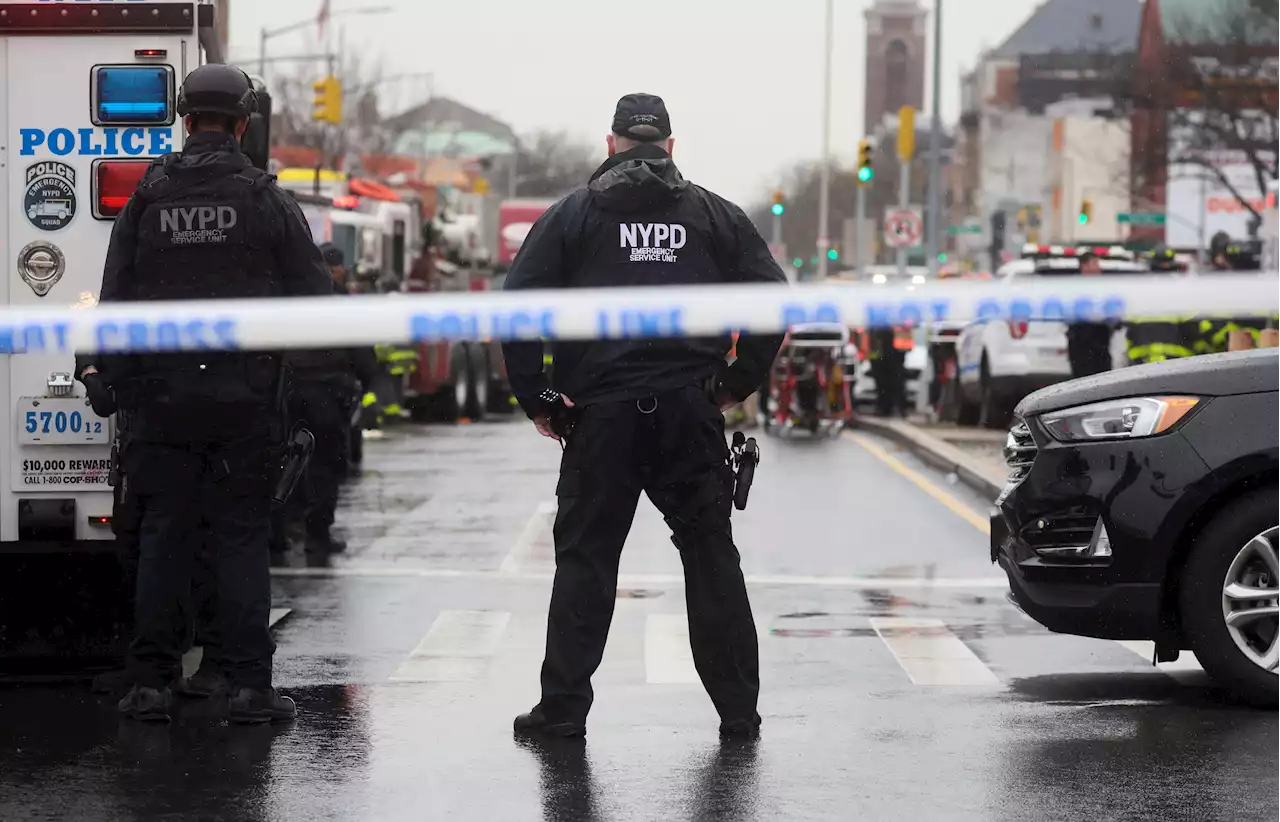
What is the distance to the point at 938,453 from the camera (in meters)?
20.6

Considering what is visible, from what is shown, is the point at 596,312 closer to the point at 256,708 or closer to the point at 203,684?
the point at 256,708

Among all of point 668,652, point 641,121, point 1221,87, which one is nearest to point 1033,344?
point 668,652

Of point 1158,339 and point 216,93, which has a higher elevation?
point 216,93

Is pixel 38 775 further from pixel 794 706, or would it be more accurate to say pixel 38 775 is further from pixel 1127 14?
pixel 1127 14

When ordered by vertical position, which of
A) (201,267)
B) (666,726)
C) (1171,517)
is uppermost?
(201,267)

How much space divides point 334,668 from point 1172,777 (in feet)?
11.0

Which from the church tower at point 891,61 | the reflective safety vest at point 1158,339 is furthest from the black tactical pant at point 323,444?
the church tower at point 891,61

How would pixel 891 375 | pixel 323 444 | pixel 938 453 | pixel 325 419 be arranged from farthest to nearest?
pixel 891 375 < pixel 938 453 < pixel 323 444 < pixel 325 419

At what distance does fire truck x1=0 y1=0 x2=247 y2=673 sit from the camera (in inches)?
320

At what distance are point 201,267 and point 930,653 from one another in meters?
3.39

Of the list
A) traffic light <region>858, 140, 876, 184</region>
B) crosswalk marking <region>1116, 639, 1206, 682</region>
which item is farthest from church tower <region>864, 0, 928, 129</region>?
crosswalk marking <region>1116, 639, 1206, 682</region>

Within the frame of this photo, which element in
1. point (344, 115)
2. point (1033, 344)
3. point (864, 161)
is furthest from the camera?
point (344, 115)

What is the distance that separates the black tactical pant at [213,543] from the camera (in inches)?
282

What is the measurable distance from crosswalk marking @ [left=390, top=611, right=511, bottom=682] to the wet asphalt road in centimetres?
3
